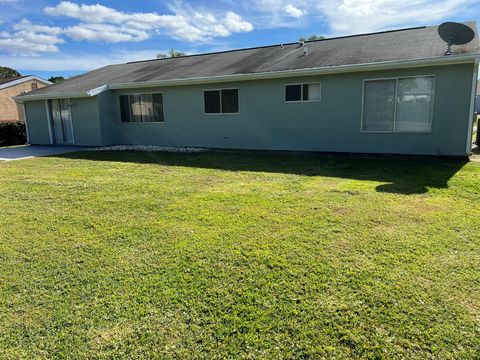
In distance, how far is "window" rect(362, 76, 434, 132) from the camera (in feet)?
31.4

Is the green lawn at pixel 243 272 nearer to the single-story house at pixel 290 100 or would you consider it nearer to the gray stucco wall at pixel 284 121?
the gray stucco wall at pixel 284 121

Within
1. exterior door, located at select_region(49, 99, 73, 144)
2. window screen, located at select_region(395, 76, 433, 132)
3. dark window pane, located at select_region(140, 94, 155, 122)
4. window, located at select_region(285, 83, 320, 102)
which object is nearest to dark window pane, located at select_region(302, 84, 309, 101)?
window, located at select_region(285, 83, 320, 102)

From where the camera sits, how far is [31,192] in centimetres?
672

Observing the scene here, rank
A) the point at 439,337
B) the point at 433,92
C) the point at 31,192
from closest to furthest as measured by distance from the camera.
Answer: the point at 439,337
the point at 31,192
the point at 433,92

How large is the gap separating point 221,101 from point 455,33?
739 cm

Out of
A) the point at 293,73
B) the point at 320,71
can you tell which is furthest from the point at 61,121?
the point at 320,71

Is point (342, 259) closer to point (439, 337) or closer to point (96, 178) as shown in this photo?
A: point (439, 337)

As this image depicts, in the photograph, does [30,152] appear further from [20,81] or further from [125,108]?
[20,81]

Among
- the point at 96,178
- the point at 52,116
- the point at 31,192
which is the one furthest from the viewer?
the point at 52,116

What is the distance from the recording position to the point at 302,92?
37.1ft

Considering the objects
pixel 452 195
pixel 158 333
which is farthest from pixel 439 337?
pixel 452 195

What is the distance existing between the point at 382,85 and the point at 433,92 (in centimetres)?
133

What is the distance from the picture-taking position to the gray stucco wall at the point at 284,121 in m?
9.34

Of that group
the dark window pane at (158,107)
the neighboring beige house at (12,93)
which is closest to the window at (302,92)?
the dark window pane at (158,107)
